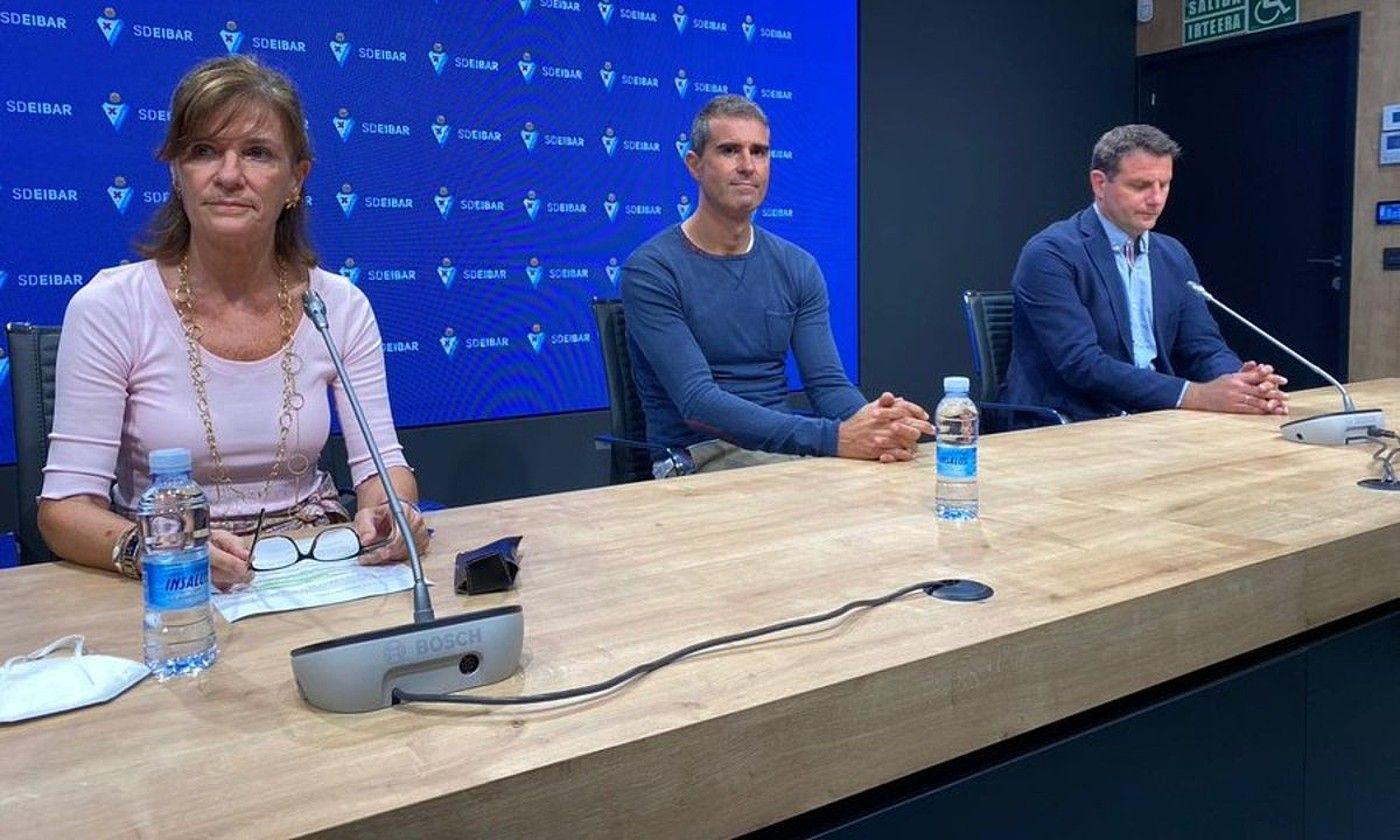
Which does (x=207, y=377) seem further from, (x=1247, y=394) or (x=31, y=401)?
(x=1247, y=394)

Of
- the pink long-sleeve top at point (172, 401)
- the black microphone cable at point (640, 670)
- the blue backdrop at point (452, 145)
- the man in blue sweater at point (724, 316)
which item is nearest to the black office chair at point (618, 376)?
the man in blue sweater at point (724, 316)

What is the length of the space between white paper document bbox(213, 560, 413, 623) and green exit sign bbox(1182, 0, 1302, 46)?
16.8 feet

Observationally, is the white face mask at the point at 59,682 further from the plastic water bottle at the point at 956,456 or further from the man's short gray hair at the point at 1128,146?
the man's short gray hair at the point at 1128,146

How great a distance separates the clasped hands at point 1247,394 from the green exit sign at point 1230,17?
3.34 meters

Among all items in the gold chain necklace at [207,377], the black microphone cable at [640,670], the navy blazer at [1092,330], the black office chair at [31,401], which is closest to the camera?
the black microphone cable at [640,670]

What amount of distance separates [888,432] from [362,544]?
0.91 meters

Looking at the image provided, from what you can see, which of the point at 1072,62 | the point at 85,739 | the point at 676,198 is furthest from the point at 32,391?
the point at 1072,62

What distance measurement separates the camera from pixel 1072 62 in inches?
204

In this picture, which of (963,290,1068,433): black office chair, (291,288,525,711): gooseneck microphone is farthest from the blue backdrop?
(291,288,525,711): gooseneck microphone

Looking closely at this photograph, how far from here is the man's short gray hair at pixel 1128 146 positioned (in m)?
2.78

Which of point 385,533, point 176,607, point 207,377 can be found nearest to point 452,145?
point 207,377

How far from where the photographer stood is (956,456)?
144 cm

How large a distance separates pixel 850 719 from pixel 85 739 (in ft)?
1.88

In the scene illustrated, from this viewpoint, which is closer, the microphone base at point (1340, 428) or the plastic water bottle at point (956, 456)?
the plastic water bottle at point (956, 456)
